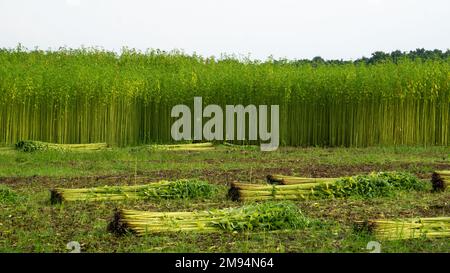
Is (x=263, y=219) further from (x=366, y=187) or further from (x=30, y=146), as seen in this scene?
(x=30, y=146)

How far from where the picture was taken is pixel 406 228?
8.09 meters

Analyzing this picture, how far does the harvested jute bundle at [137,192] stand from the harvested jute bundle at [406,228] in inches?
125

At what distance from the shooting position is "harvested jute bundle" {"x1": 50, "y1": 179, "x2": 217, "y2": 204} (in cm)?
1069

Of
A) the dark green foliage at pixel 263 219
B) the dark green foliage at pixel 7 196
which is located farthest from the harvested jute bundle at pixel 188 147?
the dark green foliage at pixel 263 219

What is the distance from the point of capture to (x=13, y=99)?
21.5m

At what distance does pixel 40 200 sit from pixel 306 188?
3477mm

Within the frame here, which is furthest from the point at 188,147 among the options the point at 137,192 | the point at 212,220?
the point at 212,220

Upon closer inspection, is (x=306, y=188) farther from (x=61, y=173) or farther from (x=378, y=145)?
(x=378, y=145)

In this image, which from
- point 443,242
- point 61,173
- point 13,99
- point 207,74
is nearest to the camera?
point 443,242

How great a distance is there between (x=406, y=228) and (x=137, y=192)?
13.1ft

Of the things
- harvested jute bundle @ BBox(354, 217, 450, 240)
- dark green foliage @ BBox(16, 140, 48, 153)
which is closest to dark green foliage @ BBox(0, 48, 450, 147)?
dark green foliage @ BBox(16, 140, 48, 153)

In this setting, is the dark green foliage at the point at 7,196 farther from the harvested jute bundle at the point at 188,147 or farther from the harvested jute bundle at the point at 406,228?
the harvested jute bundle at the point at 188,147

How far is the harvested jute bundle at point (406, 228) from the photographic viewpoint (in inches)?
314
